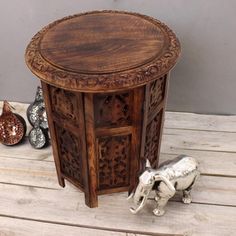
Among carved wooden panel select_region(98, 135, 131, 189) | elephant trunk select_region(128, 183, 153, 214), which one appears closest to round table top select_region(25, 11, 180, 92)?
carved wooden panel select_region(98, 135, 131, 189)

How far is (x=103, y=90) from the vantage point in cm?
95

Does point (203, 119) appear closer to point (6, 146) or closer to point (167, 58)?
point (167, 58)

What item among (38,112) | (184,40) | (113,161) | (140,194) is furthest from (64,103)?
(184,40)

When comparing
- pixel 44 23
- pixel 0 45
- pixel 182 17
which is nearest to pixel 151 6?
pixel 182 17

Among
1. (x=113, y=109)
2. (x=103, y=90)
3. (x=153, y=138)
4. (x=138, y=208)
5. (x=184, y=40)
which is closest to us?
(x=103, y=90)

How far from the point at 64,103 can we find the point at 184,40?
0.66 meters

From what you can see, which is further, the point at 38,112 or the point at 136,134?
the point at 38,112

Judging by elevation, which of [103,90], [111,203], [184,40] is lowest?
[111,203]

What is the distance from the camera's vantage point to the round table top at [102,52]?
3.15ft

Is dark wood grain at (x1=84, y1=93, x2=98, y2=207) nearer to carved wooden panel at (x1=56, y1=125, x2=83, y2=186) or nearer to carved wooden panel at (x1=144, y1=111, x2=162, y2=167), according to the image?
carved wooden panel at (x1=56, y1=125, x2=83, y2=186)

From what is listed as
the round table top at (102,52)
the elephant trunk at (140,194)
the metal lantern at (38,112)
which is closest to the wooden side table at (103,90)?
the round table top at (102,52)

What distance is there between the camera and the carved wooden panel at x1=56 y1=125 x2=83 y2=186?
1.18m

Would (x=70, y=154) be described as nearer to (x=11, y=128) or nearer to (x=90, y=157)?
(x=90, y=157)

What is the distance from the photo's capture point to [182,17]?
146 centimetres
